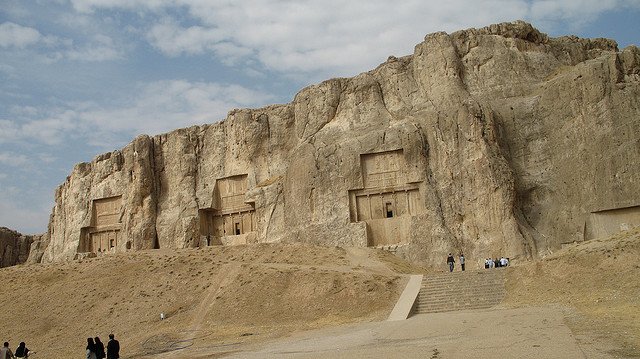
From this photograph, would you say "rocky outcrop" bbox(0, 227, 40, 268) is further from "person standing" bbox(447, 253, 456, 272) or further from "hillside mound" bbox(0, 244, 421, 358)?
A: "person standing" bbox(447, 253, 456, 272)

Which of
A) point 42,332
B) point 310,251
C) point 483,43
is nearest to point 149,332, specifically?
point 42,332

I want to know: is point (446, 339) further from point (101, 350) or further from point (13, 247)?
point (13, 247)

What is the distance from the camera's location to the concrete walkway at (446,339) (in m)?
14.6

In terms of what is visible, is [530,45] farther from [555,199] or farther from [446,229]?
[446,229]

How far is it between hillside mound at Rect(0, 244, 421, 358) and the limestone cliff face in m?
5.83

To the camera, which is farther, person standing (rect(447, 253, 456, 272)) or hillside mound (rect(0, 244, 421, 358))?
person standing (rect(447, 253, 456, 272))

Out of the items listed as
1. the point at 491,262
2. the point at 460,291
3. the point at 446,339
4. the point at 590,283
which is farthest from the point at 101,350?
the point at 491,262

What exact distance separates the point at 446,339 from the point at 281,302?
12838mm

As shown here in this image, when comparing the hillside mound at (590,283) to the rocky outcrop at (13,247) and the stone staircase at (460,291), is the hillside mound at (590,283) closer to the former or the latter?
the stone staircase at (460,291)

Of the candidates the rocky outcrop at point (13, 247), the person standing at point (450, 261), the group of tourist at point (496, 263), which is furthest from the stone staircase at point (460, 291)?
the rocky outcrop at point (13, 247)

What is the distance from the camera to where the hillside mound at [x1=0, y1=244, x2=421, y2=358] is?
26969mm

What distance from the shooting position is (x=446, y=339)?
1741 cm

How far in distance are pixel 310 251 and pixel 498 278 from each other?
12.0 metres

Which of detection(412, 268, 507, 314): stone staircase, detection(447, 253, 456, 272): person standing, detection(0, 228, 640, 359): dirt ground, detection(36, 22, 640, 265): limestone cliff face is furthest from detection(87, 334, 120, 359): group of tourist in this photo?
detection(36, 22, 640, 265): limestone cliff face
